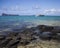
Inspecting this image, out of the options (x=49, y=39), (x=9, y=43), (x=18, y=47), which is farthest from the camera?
(x=49, y=39)

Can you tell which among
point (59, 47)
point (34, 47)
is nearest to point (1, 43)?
point (34, 47)

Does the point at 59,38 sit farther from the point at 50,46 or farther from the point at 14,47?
the point at 14,47

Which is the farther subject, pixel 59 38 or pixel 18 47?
pixel 59 38

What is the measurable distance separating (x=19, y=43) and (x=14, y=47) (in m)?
0.58

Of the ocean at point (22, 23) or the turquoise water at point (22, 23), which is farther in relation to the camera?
the turquoise water at point (22, 23)

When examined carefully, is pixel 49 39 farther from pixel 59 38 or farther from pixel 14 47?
pixel 14 47

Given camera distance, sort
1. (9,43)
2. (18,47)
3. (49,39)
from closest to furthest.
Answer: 1. (18,47)
2. (9,43)
3. (49,39)

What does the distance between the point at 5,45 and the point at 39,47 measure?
6.38ft

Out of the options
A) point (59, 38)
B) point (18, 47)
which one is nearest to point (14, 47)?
point (18, 47)

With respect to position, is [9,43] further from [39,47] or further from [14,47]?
[39,47]

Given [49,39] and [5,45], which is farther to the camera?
[49,39]

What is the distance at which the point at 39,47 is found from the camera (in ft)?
21.7

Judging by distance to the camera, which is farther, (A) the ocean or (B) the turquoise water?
(B) the turquoise water

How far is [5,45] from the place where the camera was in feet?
22.9
